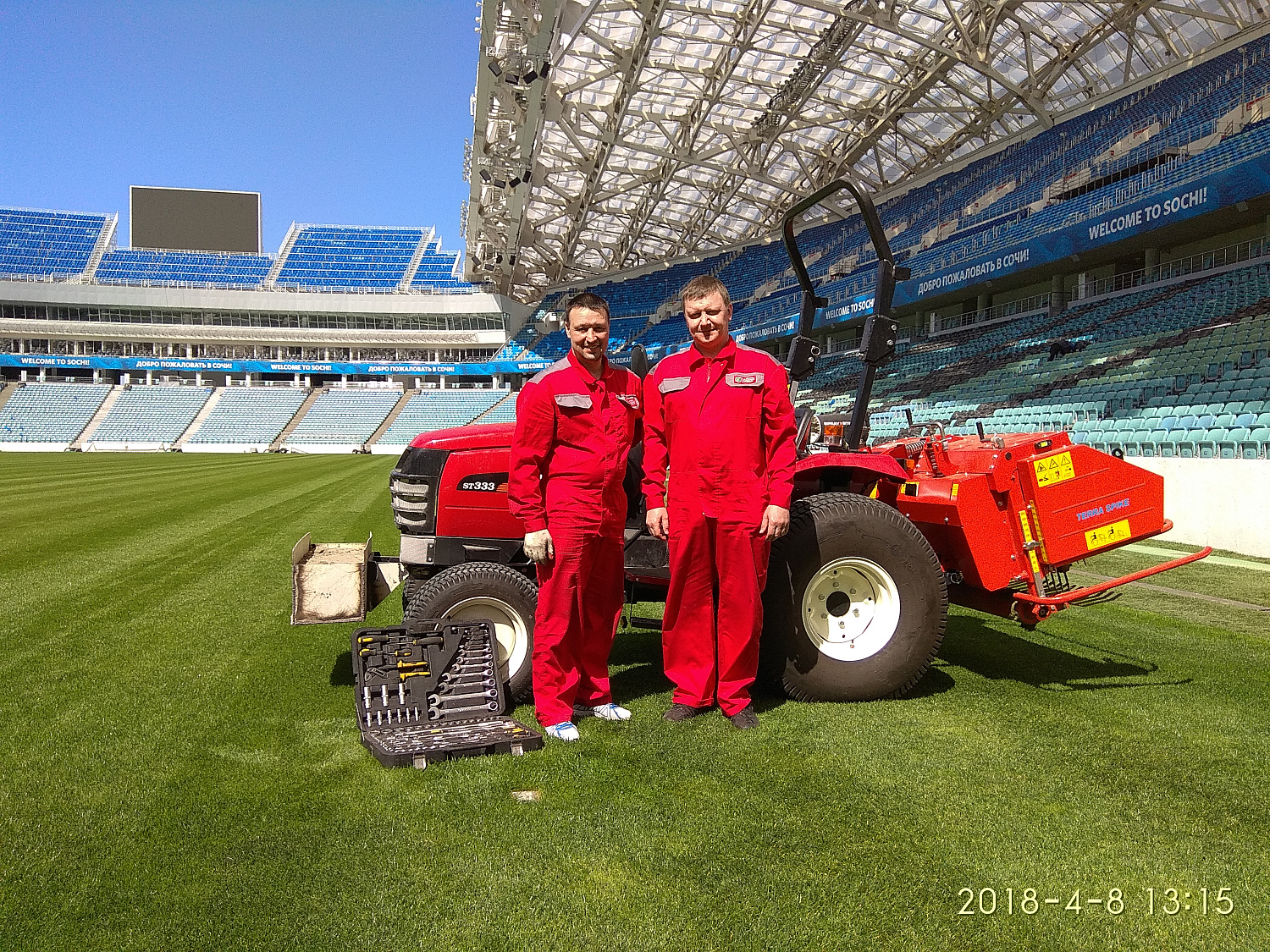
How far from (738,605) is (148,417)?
56116 mm

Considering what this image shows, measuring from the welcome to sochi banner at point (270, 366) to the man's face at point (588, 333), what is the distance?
170 feet

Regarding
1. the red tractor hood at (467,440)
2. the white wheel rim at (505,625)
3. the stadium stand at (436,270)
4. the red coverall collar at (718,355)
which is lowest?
the white wheel rim at (505,625)

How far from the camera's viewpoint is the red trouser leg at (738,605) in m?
3.43

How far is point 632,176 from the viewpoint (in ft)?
92.6

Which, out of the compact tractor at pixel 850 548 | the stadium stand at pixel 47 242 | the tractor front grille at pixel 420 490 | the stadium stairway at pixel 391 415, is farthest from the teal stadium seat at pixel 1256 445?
the stadium stand at pixel 47 242

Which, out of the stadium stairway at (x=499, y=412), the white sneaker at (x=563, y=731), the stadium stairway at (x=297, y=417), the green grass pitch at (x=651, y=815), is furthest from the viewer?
the stadium stairway at (x=499, y=412)

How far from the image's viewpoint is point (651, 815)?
8.34 ft

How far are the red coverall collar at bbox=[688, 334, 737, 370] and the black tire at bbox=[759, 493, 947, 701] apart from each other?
741mm

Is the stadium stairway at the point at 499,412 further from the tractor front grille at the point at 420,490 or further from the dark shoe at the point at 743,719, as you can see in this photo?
the dark shoe at the point at 743,719

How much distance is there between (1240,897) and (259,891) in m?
2.34

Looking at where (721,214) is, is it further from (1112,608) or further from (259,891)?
(259,891)

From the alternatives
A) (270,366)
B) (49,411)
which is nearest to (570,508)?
(49,411)

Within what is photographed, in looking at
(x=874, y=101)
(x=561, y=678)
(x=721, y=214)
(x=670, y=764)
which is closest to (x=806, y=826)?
(x=670, y=764)

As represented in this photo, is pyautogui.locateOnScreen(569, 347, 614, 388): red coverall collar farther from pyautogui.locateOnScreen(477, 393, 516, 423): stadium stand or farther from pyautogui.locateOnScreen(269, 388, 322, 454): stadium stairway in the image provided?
pyautogui.locateOnScreen(269, 388, 322, 454): stadium stairway
